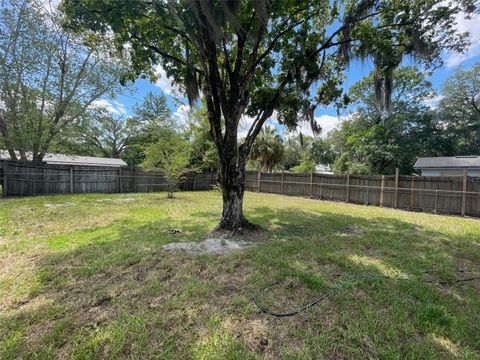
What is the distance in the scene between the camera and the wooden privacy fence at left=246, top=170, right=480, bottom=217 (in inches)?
293

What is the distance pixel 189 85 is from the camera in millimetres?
4598

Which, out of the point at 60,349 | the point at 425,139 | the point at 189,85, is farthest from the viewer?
the point at 425,139

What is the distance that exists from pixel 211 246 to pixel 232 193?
1143 mm

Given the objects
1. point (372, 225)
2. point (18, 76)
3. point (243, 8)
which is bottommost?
point (372, 225)

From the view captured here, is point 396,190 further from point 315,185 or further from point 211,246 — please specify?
point 211,246

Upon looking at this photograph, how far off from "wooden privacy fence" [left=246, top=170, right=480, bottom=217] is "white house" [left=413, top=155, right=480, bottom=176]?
508 centimetres

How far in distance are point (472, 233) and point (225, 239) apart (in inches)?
213

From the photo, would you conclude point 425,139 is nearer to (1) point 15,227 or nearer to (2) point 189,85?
(2) point 189,85

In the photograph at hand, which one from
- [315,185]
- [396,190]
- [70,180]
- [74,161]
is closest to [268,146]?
[315,185]

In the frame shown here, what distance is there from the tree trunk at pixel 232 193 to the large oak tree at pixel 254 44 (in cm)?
2

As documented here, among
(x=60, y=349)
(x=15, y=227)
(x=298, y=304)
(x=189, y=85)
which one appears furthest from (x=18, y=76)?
(x=298, y=304)

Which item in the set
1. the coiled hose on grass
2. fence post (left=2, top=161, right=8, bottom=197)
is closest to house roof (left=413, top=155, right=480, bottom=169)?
the coiled hose on grass

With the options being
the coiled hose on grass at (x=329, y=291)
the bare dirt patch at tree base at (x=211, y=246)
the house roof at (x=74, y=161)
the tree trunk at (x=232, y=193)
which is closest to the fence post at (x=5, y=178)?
the house roof at (x=74, y=161)

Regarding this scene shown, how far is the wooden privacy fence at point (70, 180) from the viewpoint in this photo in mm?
8523
